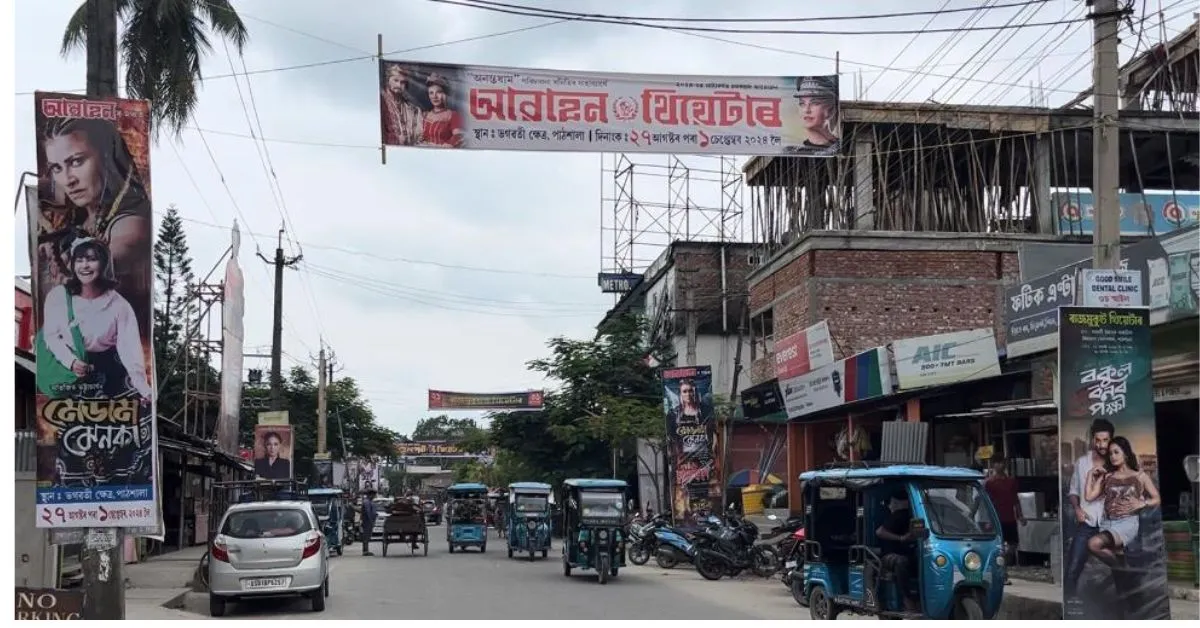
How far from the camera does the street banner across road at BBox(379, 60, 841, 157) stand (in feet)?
46.8

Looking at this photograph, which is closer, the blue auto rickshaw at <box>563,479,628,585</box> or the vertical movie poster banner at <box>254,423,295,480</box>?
the blue auto rickshaw at <box>563,479,628,585</box>

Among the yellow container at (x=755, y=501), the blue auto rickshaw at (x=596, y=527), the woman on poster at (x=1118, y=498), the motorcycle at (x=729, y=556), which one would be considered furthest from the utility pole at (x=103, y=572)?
the yellow container at (x=755, y=501)

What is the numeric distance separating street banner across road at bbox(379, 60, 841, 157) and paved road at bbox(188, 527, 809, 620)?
5.92 m

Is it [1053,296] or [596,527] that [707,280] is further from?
[1053,296]

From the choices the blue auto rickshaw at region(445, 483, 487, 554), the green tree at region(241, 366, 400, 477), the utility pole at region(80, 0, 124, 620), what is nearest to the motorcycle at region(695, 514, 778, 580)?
the blue auto rickshaw at region(445, 483, 487, 554)

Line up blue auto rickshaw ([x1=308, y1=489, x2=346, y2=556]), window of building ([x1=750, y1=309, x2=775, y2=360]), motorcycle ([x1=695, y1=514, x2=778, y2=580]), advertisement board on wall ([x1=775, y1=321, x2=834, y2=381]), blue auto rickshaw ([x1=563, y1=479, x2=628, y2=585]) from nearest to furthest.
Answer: blue auto rickshaw ([x1=563, y1=479, x2=628, y2=585]) < motorcycle ([x1=695, y1=514, x2=778, y2=580]) < advertisement board on wall ([x1=775, y1=321, x2=834, y2=381]) < blue auto rickshaw ([x1=308, y1=489, x2=346, y2=556]) < window of building ([x1=750, y1=309, x2=775, y2=360])

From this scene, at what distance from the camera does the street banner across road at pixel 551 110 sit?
14.3 m

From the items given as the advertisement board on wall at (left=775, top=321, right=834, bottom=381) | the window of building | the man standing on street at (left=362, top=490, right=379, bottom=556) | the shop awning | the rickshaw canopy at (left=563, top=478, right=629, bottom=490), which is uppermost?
the window of building

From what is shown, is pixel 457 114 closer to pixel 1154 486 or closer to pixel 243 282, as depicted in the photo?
pixel 1154 486

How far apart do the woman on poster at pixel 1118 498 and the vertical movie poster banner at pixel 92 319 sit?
9.42 m

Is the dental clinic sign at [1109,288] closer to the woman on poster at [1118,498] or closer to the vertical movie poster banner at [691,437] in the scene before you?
the woman on poster at [1118,498]

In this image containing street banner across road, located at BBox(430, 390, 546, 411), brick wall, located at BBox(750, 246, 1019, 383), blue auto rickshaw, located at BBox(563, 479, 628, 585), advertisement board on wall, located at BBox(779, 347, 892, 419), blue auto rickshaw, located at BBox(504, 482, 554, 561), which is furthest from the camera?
street banner across road, located at BBox(430, 390, 546, 411)

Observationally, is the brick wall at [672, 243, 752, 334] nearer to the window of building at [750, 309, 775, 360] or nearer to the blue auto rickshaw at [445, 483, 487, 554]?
the window of building at [750, 309, 775, 360]

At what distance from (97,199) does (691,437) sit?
18813 millimetres
